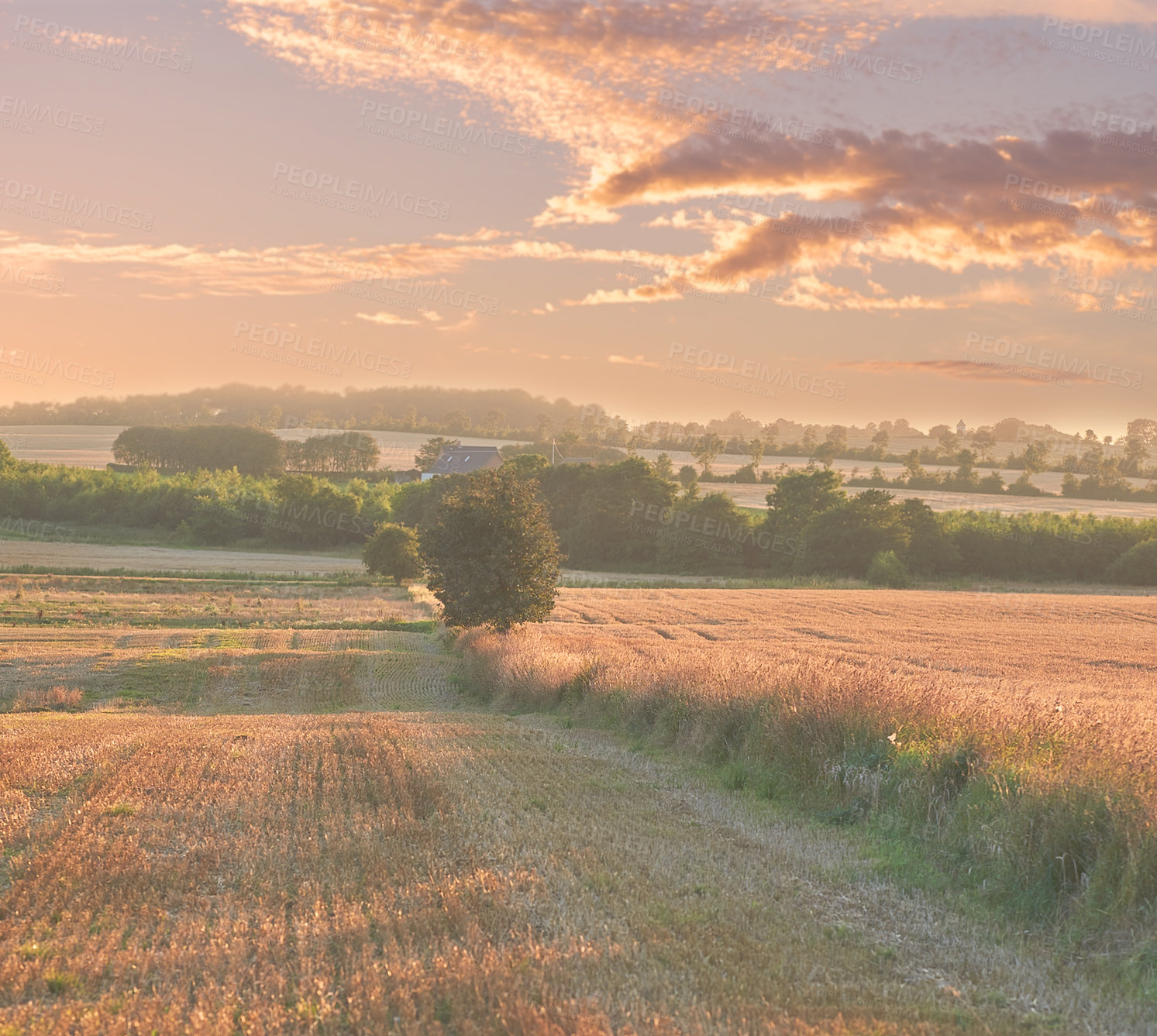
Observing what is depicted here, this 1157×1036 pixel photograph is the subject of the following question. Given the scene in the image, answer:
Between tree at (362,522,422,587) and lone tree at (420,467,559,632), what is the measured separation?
32997mm

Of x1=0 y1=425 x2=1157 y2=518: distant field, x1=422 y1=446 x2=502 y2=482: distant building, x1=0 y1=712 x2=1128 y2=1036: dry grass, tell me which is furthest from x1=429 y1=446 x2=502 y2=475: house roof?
x1=0 y1=712 x2=1128 y2=1036: dry grass

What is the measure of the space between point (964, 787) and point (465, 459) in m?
134

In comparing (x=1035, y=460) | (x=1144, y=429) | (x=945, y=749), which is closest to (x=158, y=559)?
(x=945, y=749)

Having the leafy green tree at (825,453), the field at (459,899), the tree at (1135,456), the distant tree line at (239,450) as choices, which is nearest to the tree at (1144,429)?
the tree at (1135,456)

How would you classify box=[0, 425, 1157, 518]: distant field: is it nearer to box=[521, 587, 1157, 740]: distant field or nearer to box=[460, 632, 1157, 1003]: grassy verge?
box=[521, 587, 1157, 740]: distant field

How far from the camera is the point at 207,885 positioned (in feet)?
25.1

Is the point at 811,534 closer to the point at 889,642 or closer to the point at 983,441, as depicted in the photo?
the point at 889,642

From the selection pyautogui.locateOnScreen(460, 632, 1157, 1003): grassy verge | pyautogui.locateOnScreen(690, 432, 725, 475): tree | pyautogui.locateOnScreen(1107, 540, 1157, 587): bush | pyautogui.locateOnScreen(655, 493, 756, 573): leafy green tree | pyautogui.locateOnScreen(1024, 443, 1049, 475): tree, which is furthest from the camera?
pyautogui.locateOnScreen(690, 432, 725, 475): tree

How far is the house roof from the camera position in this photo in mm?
137000

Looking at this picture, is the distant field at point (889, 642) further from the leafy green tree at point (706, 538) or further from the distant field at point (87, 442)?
the distant field at point (87, 442)

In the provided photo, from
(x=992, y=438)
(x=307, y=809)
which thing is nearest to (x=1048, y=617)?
(x=307, y=809)

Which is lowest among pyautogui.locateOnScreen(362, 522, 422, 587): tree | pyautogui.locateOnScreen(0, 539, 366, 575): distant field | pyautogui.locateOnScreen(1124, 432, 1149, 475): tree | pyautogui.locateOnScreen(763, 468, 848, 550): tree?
pyautogui.locateOnScreen(0, 539, 366, 575): distant field

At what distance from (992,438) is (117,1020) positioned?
178806 mm

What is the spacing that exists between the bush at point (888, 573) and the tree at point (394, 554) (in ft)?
130
